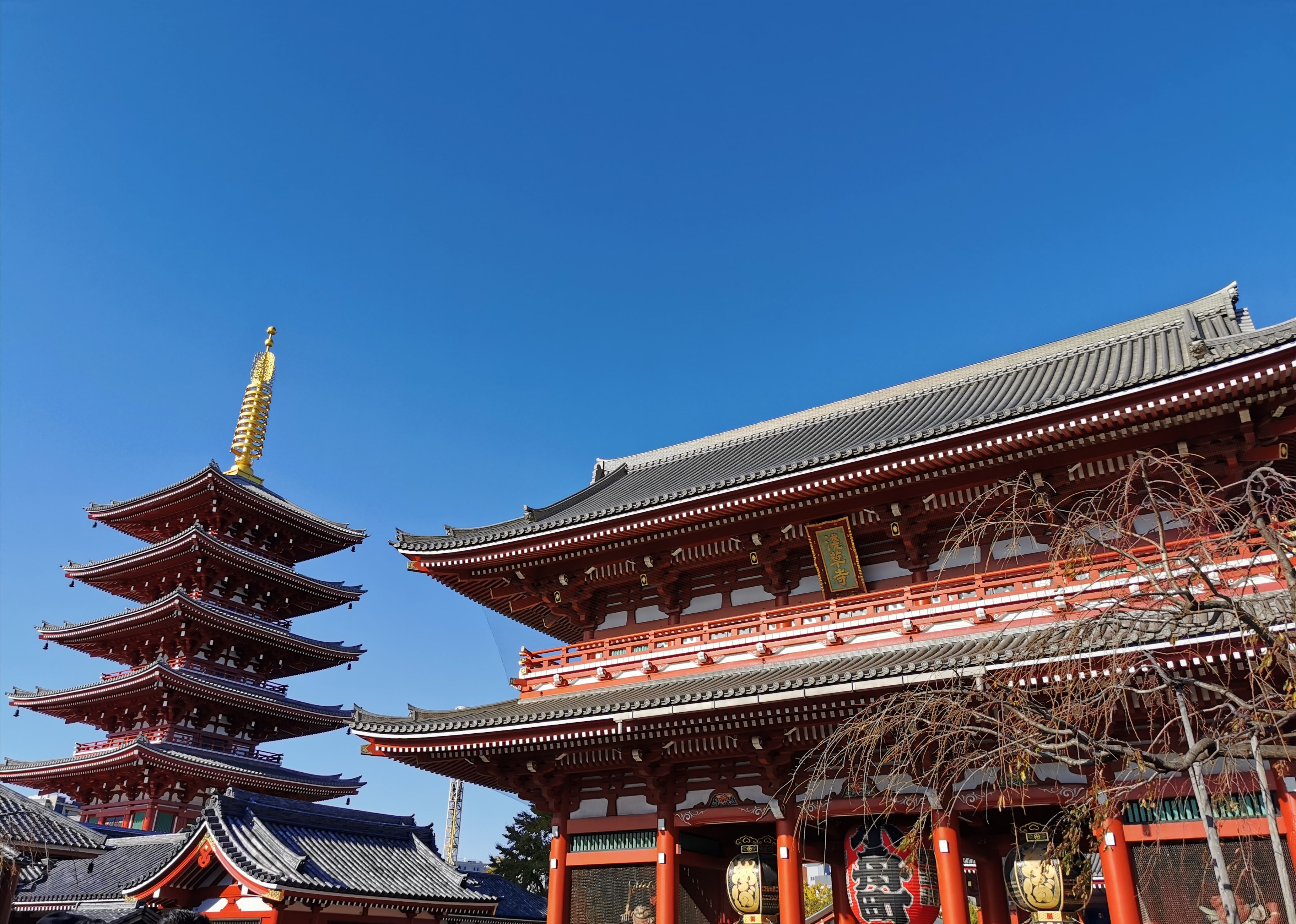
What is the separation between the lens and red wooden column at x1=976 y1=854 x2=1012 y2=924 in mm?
13297

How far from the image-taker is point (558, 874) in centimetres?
1430

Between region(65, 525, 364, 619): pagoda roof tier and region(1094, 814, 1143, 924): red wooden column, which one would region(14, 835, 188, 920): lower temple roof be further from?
region(1094, 814, 1143, 924): red wooden column

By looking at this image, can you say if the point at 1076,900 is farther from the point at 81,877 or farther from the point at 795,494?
the point at 81,877

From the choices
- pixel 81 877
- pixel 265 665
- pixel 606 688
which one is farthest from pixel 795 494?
pixel 265 665

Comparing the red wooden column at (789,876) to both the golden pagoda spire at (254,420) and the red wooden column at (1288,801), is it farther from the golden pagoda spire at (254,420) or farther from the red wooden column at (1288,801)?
the golden pagoda spire at (254,420)

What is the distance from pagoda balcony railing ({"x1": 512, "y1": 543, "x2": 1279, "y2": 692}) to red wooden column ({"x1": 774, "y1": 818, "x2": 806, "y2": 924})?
2.57 meters

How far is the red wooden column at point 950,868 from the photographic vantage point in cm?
1127

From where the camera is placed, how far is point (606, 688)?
595 inches

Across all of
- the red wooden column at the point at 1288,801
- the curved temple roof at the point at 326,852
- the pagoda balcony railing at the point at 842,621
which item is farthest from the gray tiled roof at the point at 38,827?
the red wooden column at the point at 1288,801

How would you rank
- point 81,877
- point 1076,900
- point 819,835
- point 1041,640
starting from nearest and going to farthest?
point 1041,640
point 1076,900
point 819,835
point 81,877

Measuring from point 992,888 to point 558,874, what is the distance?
6.73 meters

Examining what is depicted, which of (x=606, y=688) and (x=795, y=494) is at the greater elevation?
(x=795, y=494)

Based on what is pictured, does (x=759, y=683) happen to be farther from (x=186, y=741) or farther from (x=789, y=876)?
(x=186, y=741)

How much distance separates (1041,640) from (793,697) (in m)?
4.05
